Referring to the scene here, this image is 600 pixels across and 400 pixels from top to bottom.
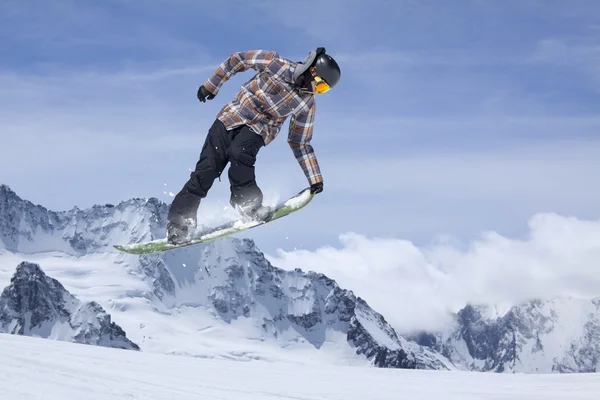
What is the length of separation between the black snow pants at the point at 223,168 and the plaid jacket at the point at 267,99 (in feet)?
0.54

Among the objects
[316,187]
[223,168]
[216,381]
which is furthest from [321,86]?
[216,381]

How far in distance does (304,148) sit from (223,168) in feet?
3.79

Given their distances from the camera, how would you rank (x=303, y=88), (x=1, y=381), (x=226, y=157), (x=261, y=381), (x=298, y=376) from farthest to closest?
(x=298, y=376), (x=261, y=381), (x=226, y=157), (x=303, y=88), (x=1, y=381)

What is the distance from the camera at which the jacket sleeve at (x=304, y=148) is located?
945 centimetres

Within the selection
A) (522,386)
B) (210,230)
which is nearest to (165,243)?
(210,230)

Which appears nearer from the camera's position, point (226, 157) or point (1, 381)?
point (1, 381)

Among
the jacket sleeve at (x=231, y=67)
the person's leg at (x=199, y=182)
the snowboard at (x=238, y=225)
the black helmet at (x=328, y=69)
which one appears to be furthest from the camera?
the snowboard at (x=238, y=225)

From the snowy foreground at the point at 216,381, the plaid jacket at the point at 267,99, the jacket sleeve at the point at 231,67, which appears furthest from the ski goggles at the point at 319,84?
the snowy foreground at the point at 216,381

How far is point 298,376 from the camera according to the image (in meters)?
11.1

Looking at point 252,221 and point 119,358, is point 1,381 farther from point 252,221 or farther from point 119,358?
point 252,221

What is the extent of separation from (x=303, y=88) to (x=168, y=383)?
4.22 m

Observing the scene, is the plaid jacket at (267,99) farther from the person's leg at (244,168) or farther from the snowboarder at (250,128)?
the person's leg at (244,168)

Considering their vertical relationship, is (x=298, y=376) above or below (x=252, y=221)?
below

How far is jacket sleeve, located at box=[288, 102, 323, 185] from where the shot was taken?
9.45 metres
